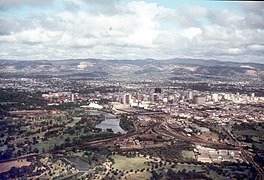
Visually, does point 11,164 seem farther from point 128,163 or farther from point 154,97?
point 154,97

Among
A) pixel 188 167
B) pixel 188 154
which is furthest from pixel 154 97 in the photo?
pixel 188 167

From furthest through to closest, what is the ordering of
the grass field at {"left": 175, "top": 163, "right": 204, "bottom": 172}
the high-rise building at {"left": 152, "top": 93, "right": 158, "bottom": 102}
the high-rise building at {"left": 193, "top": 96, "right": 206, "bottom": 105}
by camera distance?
the high-rise building at {"left": 152, "top": 93, "right": 158, "bottom": 102}, the high-rise building at {"left": 193, "top": 96, "right": 206, "bottom": 105}, the grass field at {"left": 175, "top": 163, "right": 204, "bottom": 172}

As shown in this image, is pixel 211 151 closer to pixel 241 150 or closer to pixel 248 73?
pixel 241 150

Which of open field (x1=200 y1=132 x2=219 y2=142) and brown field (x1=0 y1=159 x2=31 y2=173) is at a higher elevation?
brown field (x1=0 y1=159 x2=31 y2=173)

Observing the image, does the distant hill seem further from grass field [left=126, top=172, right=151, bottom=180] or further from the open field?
grass field [left=126, top=172, right=151, bottom=180]

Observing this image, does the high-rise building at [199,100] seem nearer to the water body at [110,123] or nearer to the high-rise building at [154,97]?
the high-rise building at [154,97]

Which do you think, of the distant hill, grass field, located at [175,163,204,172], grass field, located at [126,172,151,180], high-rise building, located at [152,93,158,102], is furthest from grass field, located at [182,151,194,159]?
the distant hill

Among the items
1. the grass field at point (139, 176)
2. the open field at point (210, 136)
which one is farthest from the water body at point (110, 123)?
the grass field at point (139, 176)

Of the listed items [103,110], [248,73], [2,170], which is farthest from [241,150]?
[248,73]
